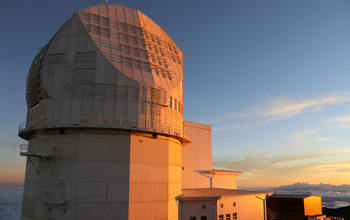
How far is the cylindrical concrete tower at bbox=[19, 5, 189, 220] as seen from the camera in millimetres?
19562

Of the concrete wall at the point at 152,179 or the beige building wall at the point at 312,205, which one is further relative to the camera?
the beige building wall at the point at 312,205

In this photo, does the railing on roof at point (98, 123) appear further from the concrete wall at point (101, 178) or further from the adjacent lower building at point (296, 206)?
the adjacent lower building at point (296, 206)

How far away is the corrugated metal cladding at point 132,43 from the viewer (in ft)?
74.7

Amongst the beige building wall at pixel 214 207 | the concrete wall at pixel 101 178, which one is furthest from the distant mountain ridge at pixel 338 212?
the concrete wall at pixel 101 178

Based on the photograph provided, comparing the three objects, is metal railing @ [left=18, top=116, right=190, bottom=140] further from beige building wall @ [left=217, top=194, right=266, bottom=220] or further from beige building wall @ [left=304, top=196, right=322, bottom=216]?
beige building wall @ [left=304, top=196, right=322, bottom=216]

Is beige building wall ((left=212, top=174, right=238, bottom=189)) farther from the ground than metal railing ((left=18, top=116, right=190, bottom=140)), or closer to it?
closer to it

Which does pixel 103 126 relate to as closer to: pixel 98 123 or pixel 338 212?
pixel 98 123

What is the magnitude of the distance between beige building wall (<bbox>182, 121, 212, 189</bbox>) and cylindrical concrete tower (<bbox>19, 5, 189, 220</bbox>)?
744cm

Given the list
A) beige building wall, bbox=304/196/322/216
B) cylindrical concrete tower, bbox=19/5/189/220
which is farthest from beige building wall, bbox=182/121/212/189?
beige building wall, bbox=304/196/322/216

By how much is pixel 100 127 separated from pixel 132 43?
9235 millimetres

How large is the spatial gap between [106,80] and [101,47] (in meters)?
3.26

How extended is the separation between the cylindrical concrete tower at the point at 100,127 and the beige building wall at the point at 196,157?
744 centimetres

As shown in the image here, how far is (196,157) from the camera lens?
111 feet

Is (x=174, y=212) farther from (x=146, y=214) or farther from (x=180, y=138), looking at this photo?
(x=180, y=138)
